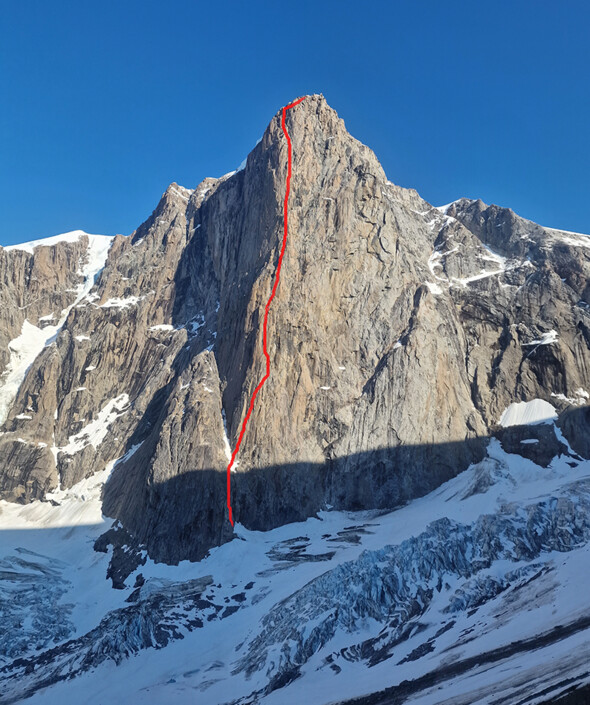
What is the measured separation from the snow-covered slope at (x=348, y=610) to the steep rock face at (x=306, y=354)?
25.1ft

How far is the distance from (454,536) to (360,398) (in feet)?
113

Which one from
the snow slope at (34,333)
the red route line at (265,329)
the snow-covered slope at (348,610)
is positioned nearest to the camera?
the snow-covered slope at (348,610)

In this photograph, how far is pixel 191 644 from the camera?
82.6m

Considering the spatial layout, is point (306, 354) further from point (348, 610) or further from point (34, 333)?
point (34, 333)

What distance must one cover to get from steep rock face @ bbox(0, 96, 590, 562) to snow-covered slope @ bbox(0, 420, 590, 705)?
301 inches

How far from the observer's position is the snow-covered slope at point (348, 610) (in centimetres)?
6094

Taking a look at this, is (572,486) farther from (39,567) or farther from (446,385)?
(39,567)

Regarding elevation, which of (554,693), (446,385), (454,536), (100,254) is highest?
(100,254)

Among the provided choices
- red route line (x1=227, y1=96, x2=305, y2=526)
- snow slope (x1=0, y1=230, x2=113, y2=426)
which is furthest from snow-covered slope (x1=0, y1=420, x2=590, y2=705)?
snow slope (x1=0, y1=230, x2=113, y2=426)

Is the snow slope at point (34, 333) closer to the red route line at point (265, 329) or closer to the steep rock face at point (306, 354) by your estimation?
the steep rock face at point (306, 354)

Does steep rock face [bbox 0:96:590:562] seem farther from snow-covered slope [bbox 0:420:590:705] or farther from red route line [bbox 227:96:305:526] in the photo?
snow-covered slope [bbox 0:420:590:705]

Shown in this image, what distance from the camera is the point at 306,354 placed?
118m

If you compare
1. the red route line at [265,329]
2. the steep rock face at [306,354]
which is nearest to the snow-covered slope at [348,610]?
the steep rock face at [306,354]

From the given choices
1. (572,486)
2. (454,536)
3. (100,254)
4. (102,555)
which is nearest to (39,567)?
(102,555)
